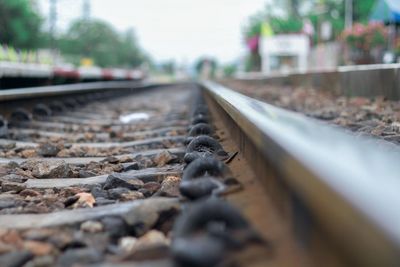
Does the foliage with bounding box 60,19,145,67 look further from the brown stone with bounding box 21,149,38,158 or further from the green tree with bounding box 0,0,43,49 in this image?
the brown stone with bounding box 21,149,38,158

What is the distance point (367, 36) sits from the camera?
17078 millimetres

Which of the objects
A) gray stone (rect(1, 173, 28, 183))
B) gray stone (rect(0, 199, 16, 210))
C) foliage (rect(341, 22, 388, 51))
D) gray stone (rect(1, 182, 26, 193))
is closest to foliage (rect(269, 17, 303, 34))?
foliage (rect(341, 22, 388, 51))

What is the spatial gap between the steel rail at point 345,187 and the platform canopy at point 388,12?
13790mm

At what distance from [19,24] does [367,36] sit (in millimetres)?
40095

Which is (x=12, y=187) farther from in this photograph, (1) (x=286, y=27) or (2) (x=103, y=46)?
(2) (x=103, y=46)

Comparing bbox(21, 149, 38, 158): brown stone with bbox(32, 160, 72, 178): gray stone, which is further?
bbox(21, 149, 38, 158): brown stone

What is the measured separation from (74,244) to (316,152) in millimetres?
801

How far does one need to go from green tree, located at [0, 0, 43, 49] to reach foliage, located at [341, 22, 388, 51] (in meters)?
37.0

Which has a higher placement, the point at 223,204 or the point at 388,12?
the point at 388,12

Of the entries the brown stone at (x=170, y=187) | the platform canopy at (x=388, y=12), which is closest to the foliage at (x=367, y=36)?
the platform canopy at (x=388, y=12)

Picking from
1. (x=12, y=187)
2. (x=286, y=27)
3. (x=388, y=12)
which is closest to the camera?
(x=12, y=187)

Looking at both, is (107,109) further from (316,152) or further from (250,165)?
(316,152)

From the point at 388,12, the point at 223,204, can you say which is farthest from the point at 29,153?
the point at 388,12

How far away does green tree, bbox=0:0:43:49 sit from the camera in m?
49.8
